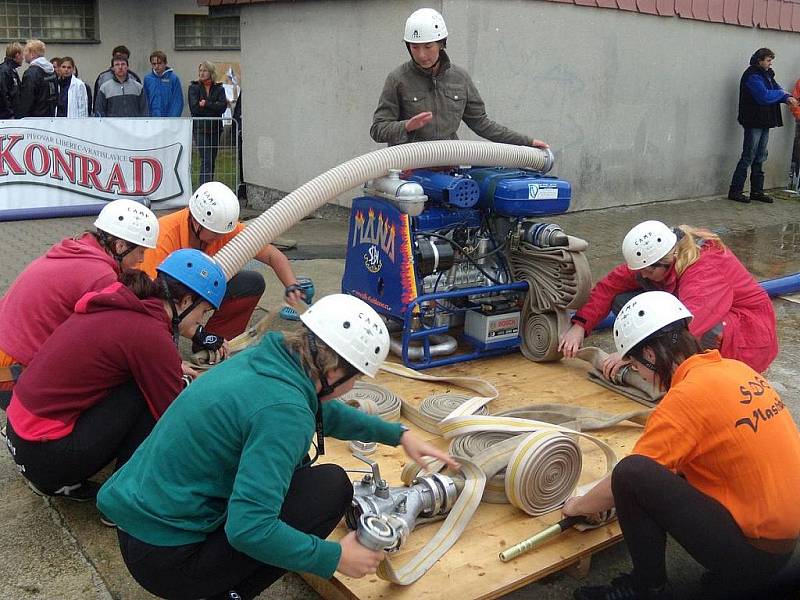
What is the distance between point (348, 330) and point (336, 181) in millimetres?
2243

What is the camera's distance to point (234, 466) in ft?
7.35

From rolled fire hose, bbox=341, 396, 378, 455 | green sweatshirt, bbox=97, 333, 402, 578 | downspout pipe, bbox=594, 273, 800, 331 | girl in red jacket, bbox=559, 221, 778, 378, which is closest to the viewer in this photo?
green sweatshirt, bbox=97, 333, 402, 578

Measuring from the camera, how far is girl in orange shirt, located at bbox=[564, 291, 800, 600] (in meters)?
2.44

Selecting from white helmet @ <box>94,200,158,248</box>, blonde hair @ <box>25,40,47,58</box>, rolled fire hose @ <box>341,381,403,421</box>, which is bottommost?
rolled fire hose @ <box>341,381,403,421</box>

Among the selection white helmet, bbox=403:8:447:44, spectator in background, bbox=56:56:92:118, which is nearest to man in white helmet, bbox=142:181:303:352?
white helmet, bbox=403:8:447:44

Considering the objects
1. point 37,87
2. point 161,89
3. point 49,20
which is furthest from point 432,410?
point 49,20

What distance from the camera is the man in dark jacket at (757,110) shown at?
10.2 metres

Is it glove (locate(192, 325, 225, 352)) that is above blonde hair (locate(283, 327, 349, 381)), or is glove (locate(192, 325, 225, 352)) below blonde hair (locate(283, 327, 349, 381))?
below

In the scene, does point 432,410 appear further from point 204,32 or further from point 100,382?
point 204,32

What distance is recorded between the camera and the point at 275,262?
185 inches

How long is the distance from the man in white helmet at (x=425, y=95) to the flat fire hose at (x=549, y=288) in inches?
33.2

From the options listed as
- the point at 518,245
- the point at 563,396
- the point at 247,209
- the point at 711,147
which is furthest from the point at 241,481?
the point at 711,147

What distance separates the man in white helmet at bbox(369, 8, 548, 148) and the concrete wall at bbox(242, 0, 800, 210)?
2.46m

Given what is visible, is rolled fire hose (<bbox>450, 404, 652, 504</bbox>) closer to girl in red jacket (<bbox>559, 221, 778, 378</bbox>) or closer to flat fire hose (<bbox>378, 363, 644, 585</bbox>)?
flat fire hose (<bbox>378, 363, 644, 585</bbox>)
